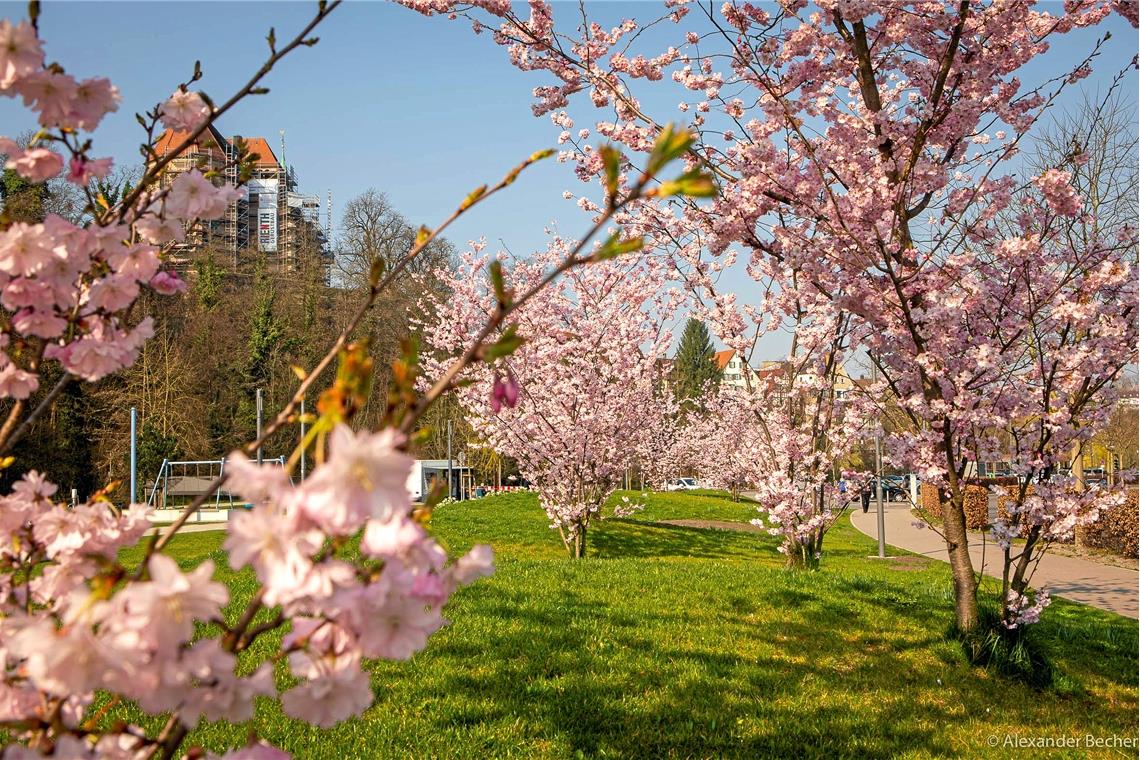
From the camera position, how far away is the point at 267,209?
7406cm

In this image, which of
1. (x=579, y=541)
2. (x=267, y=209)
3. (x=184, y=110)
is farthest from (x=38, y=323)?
(x=267, y=209)

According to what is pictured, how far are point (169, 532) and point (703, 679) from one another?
420 centimetres

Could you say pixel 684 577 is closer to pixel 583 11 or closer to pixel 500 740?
pixel 500 740

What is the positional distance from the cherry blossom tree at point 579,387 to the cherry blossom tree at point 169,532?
10.9 metres

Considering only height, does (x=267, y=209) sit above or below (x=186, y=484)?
above

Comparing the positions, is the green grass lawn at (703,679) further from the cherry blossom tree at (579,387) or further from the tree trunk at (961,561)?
the cherry blossom tree at (579,387)

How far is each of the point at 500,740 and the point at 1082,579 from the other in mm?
13736

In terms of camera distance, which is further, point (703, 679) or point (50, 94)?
point (703, 679)

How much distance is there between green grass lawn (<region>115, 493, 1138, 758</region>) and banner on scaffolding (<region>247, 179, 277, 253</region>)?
67.6m

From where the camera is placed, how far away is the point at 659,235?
26.0ft

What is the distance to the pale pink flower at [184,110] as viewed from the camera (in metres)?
1.88

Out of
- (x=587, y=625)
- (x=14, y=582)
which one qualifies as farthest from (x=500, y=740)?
(x=14, y=582)

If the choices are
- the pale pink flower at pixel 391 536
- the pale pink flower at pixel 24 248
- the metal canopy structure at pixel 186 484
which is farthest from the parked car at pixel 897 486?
the metal canopy structure at pixel 186 484

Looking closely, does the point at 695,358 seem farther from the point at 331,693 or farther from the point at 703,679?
the point at 331,693
